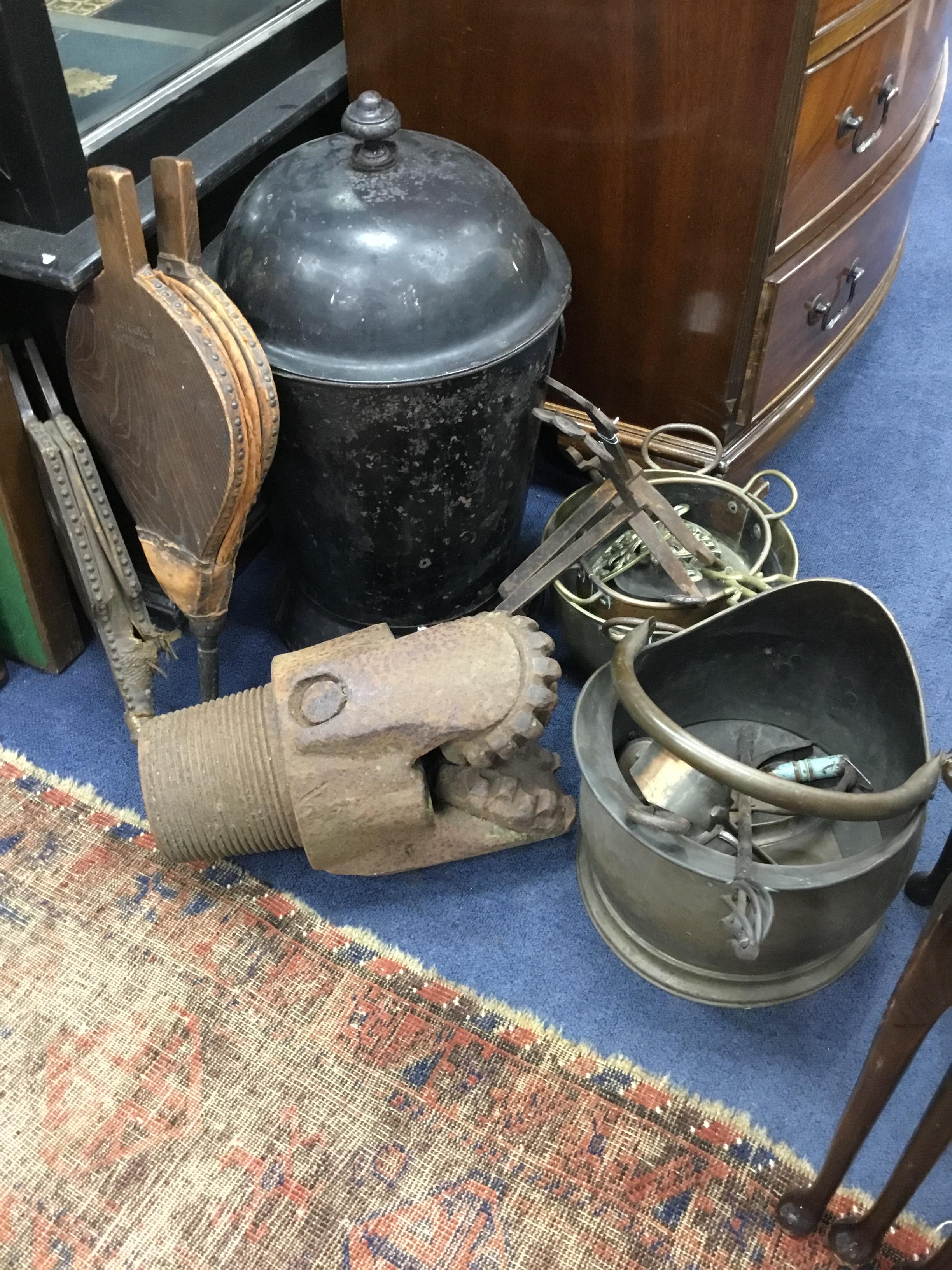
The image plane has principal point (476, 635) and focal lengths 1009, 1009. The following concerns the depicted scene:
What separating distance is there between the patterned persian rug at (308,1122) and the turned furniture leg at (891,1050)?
8 cm

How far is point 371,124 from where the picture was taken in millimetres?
1379

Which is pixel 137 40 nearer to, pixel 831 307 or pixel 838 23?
pixel 838 23

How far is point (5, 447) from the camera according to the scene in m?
1.57

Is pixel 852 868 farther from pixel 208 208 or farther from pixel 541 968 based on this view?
pixel 208 208

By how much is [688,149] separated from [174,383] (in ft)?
2.90

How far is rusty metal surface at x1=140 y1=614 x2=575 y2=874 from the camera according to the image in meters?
1.39

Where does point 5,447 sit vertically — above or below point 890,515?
above

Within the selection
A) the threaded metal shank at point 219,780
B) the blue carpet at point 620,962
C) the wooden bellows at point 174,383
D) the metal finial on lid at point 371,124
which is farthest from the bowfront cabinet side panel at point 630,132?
the threaded metal shank at point 219,780

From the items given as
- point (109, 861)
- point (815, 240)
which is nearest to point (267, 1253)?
point (109, 861)

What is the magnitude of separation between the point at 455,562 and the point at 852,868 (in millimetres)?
809

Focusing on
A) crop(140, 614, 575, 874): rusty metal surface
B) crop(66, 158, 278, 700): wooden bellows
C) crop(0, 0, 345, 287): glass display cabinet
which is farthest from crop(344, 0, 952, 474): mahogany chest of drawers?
crop(140, 614, 575, 874): rusty metal surface

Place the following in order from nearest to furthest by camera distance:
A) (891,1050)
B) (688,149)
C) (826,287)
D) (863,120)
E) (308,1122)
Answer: (891,1050) → (308,1122) → (688,149) → (863,120) → (826,287)

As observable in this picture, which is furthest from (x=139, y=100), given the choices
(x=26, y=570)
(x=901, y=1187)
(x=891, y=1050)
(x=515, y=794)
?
(x=901, y=1187)

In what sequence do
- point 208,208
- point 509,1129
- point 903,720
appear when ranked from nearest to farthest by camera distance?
point 509,1129, point 903,720, point 208,208
